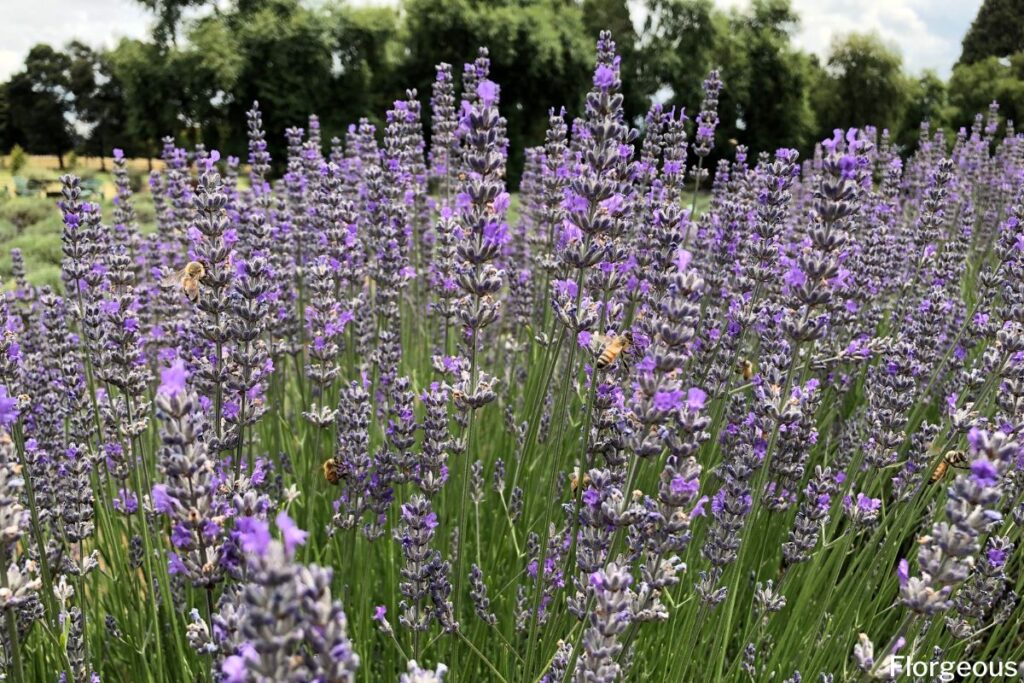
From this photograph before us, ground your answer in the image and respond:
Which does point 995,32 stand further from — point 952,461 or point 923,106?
point 952,461

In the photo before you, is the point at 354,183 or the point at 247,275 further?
the point at 354,183

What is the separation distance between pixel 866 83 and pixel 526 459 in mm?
36215

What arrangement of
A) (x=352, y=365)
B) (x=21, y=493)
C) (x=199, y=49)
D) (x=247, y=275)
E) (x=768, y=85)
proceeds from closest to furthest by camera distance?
1. (x=247, y=275)
2. (x=21, y=493)
3. (x=352, y=365)
4. (x=199, y=49)
5. (x=768, y=85)

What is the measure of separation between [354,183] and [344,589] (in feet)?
15.5

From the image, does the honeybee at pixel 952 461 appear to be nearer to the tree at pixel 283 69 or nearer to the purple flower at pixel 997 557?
the purple flower at pixel 997 557

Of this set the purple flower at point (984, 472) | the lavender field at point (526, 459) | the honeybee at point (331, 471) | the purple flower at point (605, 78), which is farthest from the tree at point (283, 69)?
the purple flower at point (984, 472)

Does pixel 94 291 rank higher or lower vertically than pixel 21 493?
higher

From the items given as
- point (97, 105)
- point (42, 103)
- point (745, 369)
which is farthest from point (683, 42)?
point (42, 103)

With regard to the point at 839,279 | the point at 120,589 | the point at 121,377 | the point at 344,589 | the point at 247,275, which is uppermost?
the point at 839,279

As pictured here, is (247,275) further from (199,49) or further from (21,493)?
(199,49)

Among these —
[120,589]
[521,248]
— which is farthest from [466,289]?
[521,248]

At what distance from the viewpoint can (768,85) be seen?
32344 millimetres

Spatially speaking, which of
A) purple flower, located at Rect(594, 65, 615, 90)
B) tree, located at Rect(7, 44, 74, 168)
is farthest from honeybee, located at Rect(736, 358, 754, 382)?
tree, located at Rect(7, 44, 74, 168)

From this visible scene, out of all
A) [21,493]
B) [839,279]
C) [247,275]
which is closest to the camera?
[839,279]
